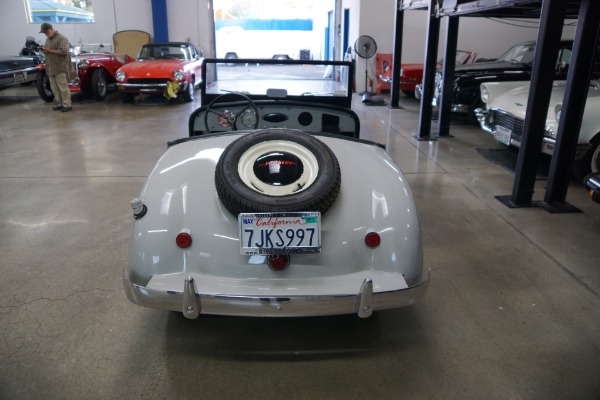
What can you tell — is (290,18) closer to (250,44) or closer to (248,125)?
(250,44)

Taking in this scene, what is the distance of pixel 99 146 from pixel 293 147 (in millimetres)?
5343

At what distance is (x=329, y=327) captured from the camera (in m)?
2.51

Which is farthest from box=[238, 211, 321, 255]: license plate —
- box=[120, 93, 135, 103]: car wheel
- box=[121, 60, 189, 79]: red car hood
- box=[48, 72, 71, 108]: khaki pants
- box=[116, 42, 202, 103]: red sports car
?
box=[120, 93, 135, 103]: car wheel

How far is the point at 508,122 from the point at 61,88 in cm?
838

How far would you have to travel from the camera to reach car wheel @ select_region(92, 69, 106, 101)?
35.4 ft

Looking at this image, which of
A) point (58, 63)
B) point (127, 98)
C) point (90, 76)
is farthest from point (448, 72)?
point (90, 76)

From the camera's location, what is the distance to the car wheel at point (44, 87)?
34.0ft

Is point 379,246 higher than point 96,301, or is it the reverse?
point 379,246

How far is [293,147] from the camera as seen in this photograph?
2.27m

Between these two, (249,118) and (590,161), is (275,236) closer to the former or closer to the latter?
(249,118)

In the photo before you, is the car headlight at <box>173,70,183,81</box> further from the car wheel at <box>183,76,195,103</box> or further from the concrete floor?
the concrete floor

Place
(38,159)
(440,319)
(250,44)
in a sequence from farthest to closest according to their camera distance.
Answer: (250,44)
(38,159)
(440,319)

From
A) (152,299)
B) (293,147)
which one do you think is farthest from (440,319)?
(152,299)

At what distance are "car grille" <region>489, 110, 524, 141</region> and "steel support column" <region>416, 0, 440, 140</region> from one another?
4.27 feet
